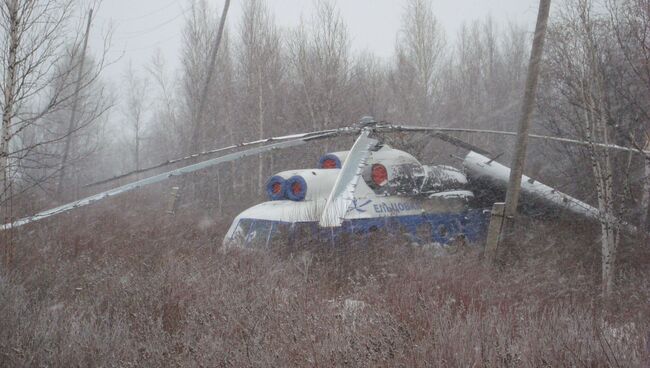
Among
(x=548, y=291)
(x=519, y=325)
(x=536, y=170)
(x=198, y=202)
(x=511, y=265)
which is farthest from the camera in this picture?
(x=198, y=202)

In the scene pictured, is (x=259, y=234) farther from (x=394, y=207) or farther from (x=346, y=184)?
(x=394, y=207)

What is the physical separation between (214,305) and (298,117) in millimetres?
16077

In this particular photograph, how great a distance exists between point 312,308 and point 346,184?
3278mm

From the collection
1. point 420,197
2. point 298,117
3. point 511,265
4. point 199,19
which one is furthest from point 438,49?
point 511,265

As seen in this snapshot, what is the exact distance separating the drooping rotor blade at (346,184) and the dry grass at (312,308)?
0.44 m

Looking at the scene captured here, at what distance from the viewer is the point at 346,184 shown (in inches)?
282

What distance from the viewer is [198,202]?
19.9 m

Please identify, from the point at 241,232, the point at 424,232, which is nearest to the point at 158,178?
the point at 241,232

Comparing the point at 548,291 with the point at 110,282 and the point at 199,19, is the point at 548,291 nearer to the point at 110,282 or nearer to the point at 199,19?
the point at 110,282

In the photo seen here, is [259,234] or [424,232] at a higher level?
[259,234]

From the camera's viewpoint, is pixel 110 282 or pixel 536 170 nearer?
pixel 110 282

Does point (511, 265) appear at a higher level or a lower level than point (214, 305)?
lower

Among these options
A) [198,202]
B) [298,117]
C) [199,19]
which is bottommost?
[198,202]

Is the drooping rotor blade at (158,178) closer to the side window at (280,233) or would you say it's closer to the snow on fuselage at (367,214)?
the snow on fuselage at (367,214)
